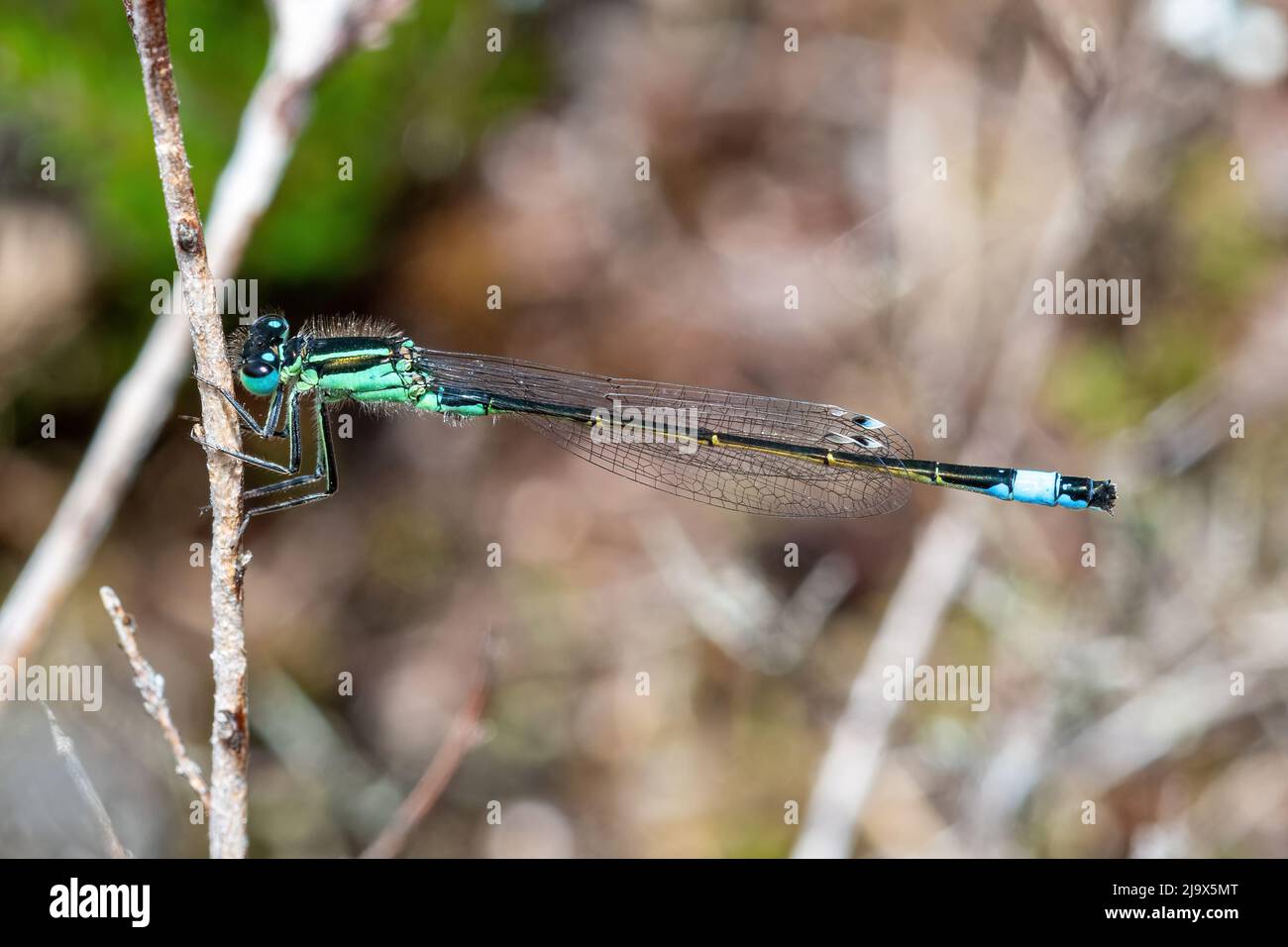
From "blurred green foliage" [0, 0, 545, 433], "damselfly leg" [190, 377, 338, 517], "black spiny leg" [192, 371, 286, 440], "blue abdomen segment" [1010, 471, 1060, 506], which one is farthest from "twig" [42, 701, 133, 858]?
"blurred green foliage" [0, 0, 545, 433]

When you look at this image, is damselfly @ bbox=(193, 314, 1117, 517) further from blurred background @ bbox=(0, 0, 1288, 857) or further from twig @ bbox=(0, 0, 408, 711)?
twig @ bbox=(0, 0, 408, 711)

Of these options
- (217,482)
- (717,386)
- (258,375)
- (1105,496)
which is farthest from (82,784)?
(717,386)

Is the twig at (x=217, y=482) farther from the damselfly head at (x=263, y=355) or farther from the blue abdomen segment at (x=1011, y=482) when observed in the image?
the blue abdomen segment at (x=1011, y=482)

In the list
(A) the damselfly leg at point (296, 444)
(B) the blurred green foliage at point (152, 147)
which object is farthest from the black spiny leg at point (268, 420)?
(B) the blurred green foliage at point (152, 147)

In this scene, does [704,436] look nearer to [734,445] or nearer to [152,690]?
[734,445]

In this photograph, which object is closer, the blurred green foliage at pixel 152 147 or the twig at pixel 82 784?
the twig at pixel 82 784
